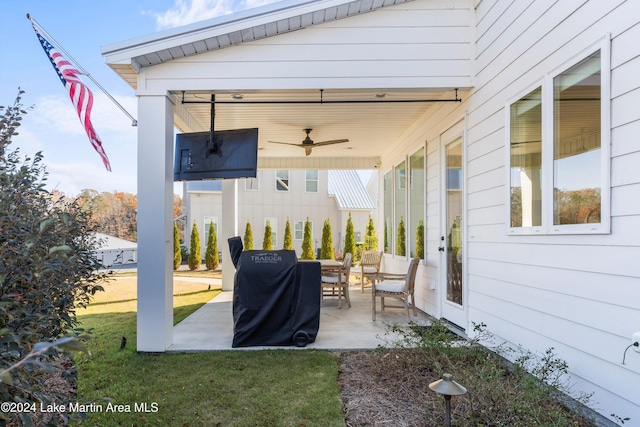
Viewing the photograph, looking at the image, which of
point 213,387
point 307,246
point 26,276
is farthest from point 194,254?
point 26,276

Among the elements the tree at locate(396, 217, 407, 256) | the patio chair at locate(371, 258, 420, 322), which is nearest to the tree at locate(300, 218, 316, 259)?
the tree at locate(396, 217, 407, 256)

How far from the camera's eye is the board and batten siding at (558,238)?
242 cm

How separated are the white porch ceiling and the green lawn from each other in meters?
2.91

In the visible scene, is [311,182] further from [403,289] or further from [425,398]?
[425,398]

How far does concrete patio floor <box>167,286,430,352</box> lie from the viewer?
4613mm

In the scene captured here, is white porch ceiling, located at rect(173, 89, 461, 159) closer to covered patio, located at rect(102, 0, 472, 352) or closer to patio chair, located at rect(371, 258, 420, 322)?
covered patio, located at rect(102, 0, 472, 352)

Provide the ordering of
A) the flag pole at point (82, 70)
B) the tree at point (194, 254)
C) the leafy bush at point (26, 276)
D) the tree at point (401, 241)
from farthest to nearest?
the tree at point (194, 254), the tree at point (401, 241), the flag pole at point (82, 70), the leafy bush at point (26, 276)

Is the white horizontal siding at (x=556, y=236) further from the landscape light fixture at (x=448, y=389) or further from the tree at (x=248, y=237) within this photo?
the tree at (x=248, y=237)

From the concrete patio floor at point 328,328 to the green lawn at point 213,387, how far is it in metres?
0.35

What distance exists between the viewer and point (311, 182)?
1766cm

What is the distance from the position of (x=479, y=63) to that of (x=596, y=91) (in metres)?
1.94

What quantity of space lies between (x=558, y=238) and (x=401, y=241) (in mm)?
4930

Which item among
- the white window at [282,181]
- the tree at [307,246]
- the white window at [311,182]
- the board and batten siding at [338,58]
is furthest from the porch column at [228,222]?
the white window at [311,182]

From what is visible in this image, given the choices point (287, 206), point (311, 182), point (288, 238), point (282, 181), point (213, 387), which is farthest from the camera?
point (311, 182)
